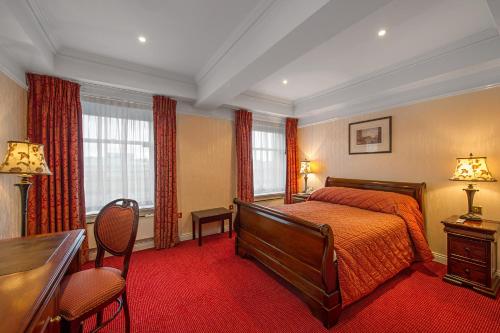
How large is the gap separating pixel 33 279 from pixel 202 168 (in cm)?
296

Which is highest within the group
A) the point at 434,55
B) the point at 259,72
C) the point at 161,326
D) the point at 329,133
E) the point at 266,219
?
the point at 434,55

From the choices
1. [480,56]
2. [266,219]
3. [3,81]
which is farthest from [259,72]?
[3,81]

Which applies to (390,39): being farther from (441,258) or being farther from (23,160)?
A: (23,160)

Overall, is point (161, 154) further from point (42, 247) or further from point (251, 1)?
point (251, 1)

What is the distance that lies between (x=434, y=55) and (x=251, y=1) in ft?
7.58

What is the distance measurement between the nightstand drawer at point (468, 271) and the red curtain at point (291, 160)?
278 cm

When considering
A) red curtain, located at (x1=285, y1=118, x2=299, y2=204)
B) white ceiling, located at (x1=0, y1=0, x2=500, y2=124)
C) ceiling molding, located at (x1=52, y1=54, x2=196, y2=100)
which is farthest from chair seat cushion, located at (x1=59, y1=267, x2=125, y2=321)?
red curtain, located at (x1=285, y1=118, x2=299, y2=204)

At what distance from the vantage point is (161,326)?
1.76m

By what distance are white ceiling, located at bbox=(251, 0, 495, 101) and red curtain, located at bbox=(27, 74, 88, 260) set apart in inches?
112

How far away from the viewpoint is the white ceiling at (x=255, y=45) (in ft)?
5.91

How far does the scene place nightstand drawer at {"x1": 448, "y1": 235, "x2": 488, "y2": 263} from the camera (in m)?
2.15

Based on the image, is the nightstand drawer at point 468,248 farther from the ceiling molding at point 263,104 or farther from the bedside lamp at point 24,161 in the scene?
the bedside lamp at point 24,161

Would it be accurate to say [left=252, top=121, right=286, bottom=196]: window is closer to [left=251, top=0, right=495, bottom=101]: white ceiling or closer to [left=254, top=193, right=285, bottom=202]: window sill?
Result: [left=254, top=193, right=285, bottom=202]: window sill

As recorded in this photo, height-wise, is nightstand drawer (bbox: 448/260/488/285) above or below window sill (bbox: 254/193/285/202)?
below
